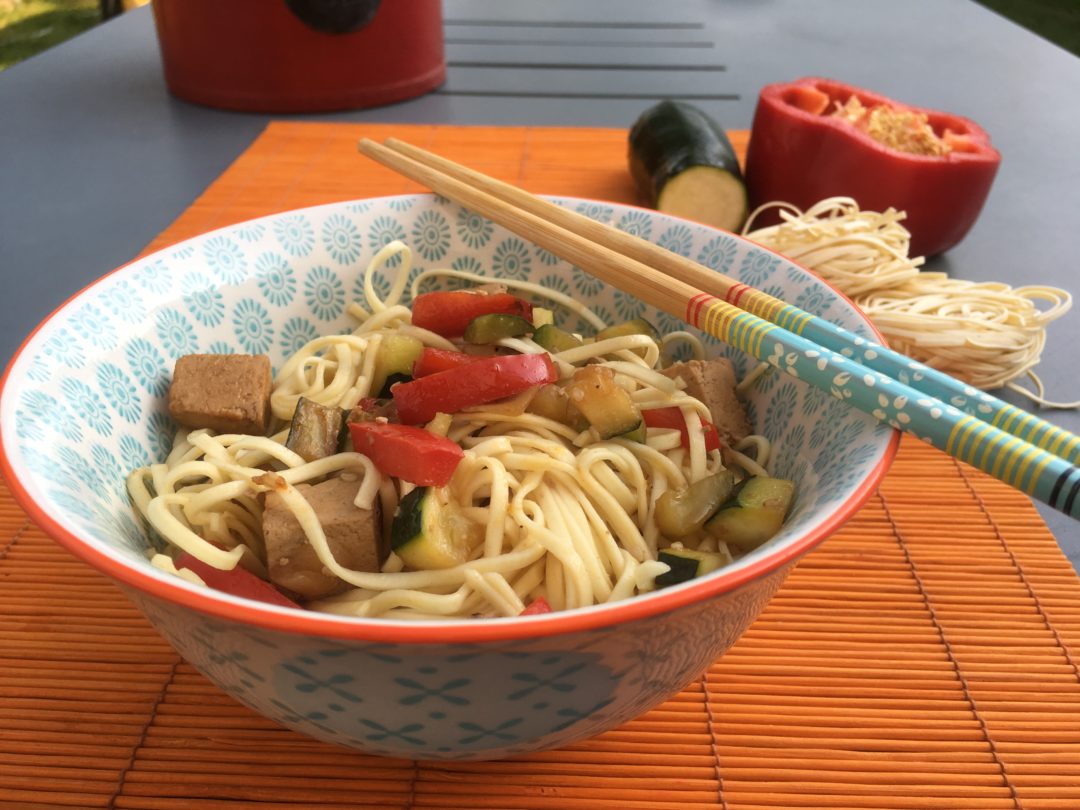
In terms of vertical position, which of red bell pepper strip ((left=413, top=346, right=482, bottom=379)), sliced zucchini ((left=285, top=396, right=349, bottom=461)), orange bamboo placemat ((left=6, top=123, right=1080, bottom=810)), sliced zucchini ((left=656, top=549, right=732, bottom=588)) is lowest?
orange bamboo placemat ((left=6, top=123, right=1080, bottom=810))

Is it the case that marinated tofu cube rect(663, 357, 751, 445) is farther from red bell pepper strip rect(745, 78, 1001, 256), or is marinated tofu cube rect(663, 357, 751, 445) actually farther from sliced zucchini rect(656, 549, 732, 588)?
red bell pepper strip rect(745, 78, 1001, 256)

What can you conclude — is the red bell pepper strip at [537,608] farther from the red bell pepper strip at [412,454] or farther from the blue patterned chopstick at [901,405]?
the blue patterned chopstick at [901,405]

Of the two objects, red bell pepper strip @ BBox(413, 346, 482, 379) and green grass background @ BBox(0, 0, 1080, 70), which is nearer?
red bell pepper strip @ BBox(413, 346, 482, 379)

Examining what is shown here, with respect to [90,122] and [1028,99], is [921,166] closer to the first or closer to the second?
[1028,99]

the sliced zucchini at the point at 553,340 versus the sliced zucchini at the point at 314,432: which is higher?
the sliced zucchini at the point at 553,340

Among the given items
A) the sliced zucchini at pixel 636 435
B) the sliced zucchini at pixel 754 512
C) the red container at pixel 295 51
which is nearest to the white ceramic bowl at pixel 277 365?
the sliced zucchini at pixel 754 512

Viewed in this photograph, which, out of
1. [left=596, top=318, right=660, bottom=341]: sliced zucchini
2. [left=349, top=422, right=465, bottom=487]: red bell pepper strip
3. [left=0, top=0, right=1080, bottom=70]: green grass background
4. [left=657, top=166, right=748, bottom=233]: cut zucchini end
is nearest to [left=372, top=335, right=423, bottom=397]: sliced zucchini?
[left=349, top=422, right=465, bottom=487]: red bell pepper strip

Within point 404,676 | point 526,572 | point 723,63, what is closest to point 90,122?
Answer: point 723,63

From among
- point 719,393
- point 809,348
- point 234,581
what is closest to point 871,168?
point 719,393
